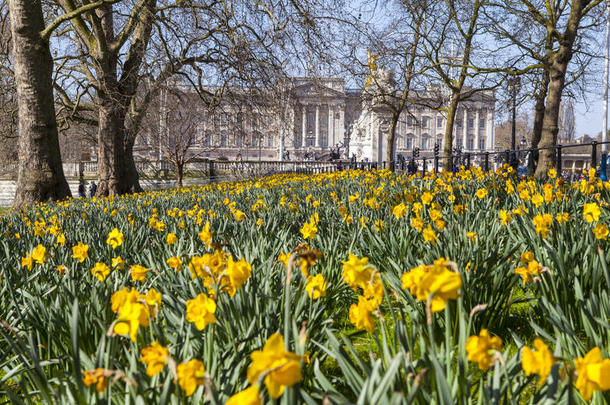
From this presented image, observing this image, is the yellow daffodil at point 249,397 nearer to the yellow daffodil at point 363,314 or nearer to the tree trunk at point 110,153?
the yellow daffodil at point 363,314

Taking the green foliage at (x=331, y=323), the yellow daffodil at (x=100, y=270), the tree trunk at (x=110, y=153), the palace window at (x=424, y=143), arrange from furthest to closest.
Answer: the palace window at (x=424, y=143)
the tree trunk at (x=110, y=153)
the yellow daffodil at (x=100, y=270)
the green foliage at (x=331, y=323)

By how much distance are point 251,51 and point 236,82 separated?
2.16 metres

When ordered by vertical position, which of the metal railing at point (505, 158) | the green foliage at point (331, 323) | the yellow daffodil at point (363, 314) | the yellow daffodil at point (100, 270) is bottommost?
the green foliage at point (331, 323)

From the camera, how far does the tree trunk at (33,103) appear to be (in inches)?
375

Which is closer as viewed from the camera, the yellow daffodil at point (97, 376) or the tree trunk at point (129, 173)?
the yellow daffodil at point (97, 376)

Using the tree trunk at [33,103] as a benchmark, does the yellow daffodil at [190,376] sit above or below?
below

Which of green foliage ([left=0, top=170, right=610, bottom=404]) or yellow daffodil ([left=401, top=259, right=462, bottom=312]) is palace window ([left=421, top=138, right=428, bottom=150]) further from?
yellow daffodil ([left=401, top=259, right=462, bottom=312])

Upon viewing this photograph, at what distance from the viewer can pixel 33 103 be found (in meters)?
9.58

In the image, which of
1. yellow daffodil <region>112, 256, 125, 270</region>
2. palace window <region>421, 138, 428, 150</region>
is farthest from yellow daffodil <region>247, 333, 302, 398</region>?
palace window <region>421, 138, 428, 150</region>

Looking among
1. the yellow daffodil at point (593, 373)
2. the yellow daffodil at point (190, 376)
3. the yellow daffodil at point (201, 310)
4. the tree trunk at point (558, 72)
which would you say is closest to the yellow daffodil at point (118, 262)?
the yellow daffodil at point (201, 310)

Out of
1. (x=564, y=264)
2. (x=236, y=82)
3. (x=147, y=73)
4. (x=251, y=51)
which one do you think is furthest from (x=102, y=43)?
(x=564, y=264)

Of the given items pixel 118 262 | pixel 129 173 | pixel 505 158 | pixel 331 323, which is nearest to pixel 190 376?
pixel 331 323

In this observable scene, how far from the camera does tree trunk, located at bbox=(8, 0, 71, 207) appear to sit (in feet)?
31.2

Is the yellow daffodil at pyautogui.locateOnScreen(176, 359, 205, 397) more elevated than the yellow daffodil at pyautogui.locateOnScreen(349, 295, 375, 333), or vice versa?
the yellow daffodil at pyautogui.locateOnScreen(349, 295, 375, 333)
